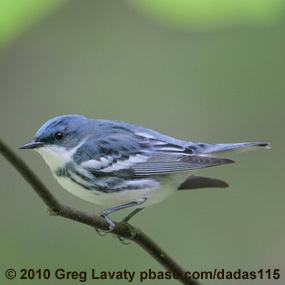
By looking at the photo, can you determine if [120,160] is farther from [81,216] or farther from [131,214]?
[81,216]

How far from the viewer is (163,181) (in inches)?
31.9

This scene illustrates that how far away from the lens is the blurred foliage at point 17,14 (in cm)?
42

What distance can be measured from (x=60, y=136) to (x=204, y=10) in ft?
1.29

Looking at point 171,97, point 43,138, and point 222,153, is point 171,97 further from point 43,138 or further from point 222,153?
point 43,138

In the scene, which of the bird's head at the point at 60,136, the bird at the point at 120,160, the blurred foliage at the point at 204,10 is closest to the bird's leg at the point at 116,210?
the bird at the point at 120,160

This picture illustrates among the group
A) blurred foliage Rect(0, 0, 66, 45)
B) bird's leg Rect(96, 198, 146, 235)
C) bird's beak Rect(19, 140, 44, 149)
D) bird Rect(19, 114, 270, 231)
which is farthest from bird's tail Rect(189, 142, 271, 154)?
blurred foliage Rect(0, 0, 66, 45)

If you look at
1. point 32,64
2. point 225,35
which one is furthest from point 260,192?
point 32,64

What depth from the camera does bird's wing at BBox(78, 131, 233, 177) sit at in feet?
2.64

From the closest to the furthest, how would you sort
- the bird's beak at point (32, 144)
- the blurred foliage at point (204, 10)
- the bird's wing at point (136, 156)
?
the blurred foliage at point (204, 10)
the bird's beak at point (32, 144)
the bird's wing at point (136, 156)

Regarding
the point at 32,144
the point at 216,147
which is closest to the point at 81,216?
the point at 32,144

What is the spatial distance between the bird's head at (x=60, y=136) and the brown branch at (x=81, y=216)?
14cm

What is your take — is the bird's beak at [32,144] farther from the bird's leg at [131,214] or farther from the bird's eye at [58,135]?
the bird's leg at [131,214]

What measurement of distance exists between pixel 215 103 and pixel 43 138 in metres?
0.30

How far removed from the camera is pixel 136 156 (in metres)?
0.84
